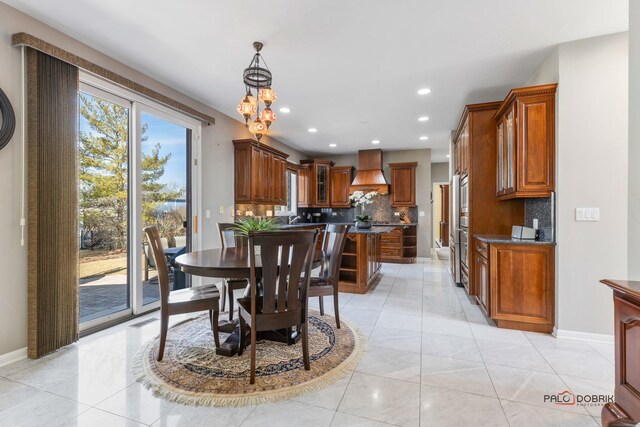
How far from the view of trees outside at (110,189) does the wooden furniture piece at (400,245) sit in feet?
15.4

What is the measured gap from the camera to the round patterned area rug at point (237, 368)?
186 cm

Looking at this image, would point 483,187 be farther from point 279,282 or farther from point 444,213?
point 444,213

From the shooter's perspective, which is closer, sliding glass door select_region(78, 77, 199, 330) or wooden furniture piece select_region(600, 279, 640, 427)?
wooden furniture piece select_region(600, 279, 640, 427)

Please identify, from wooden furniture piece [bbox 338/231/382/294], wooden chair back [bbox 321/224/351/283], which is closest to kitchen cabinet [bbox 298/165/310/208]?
wooden furniture piece [bbox 338/231/382/294]

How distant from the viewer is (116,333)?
2.81m

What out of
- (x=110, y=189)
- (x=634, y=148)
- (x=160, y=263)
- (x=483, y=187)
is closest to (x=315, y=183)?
(x=483, y=187)

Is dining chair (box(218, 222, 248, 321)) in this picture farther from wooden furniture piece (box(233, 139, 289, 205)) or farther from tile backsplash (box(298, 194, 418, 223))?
tile backsplash (box(298, 194, 418, 223))

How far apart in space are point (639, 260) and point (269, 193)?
4714mm

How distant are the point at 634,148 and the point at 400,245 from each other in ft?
17.9

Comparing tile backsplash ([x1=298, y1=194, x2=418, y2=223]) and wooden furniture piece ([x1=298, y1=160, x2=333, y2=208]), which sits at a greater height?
wooden furniture piece ([x1=298, y1=160, x2=333, y2=208])

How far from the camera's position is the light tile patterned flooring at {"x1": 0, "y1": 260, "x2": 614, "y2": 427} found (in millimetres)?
1650

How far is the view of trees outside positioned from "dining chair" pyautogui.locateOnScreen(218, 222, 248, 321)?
78cm

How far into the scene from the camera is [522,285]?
9.33 ft

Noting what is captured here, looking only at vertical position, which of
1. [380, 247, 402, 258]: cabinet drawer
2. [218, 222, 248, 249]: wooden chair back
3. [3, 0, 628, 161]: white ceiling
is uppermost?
[3, 0, 628, 161]: white ceiling
